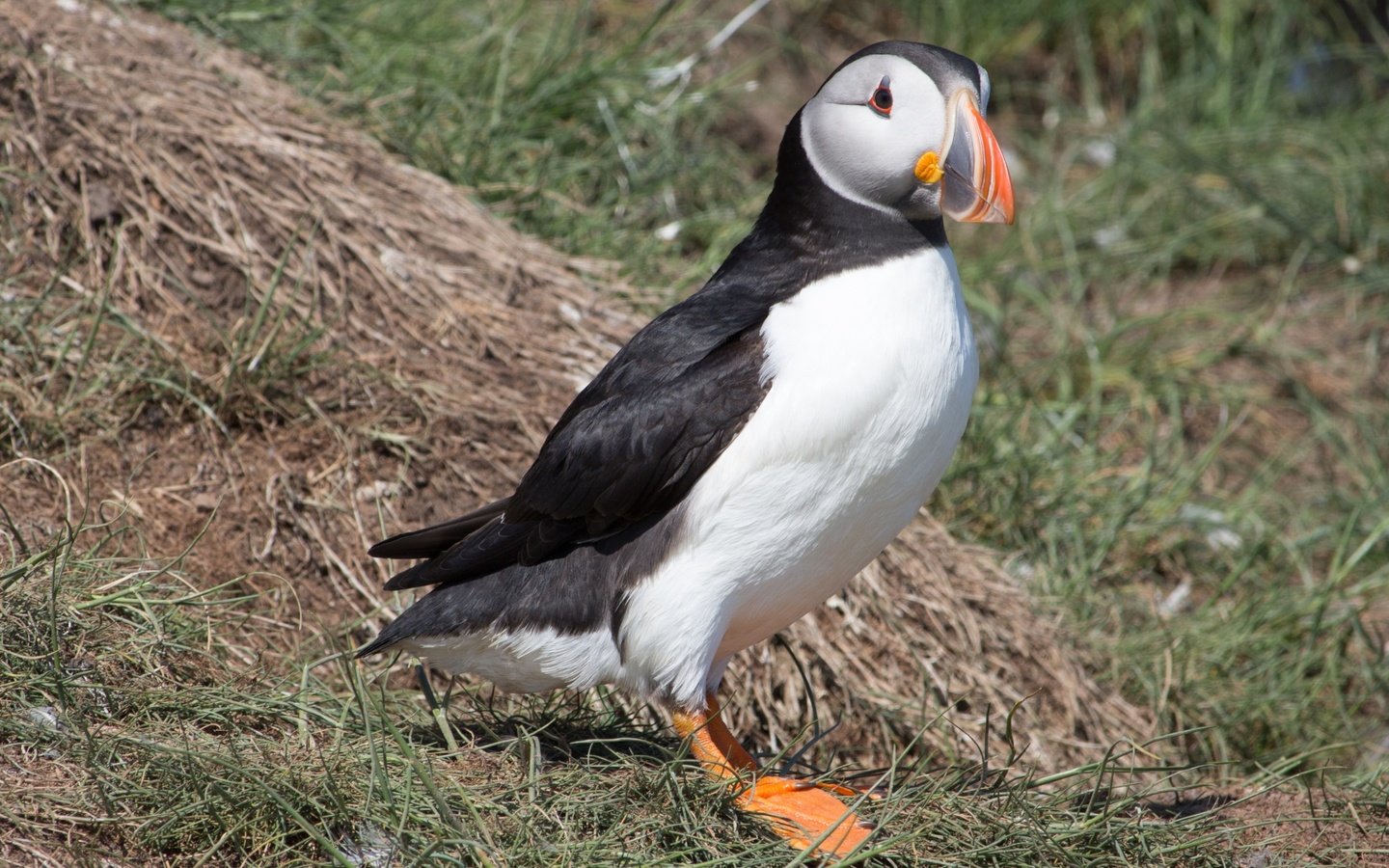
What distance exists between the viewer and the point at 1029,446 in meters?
5.21

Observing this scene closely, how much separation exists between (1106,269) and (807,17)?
2314 millimetres

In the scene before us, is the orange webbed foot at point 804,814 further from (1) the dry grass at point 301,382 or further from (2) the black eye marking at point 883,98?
(2) the black eye marking at point 883,98

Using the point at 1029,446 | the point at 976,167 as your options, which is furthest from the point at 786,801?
the point at 1029,446

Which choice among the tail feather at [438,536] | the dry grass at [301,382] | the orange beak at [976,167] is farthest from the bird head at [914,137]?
the dry grass at [301,382]

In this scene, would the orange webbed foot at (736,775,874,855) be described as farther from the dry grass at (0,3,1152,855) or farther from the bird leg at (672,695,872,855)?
the dry grass at (0,3,1152,855)

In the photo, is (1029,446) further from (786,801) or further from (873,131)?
(786,801)

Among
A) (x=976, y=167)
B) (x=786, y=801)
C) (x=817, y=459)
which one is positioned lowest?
(x=786, y=801)

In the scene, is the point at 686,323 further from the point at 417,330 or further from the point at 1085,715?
the point at 1085,715

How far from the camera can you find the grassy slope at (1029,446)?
2729mm

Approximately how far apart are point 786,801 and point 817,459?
0.68 meters

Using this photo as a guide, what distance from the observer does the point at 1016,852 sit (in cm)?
279

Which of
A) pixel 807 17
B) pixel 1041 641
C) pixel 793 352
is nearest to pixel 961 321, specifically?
pixel 793 352

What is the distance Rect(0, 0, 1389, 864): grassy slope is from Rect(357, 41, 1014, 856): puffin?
196 millimetres

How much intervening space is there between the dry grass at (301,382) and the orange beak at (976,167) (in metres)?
1.39
